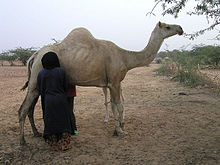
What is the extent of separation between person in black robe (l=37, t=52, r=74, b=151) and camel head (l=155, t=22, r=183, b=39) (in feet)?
7.93

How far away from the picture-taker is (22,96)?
9.78 m

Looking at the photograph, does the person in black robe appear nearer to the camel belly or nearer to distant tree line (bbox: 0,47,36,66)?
the camel belly

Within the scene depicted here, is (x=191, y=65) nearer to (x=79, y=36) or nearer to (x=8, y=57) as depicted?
(x=79, y=36)

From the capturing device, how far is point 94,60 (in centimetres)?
438

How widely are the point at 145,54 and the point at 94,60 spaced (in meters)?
1.29

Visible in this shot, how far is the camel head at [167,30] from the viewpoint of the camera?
4895 mm

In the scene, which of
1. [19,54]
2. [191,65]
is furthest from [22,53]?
[191,65]

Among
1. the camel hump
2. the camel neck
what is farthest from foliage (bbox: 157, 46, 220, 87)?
the camel hump

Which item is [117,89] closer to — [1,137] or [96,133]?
[96,133]

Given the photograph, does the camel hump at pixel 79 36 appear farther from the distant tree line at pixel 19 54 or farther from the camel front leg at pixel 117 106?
the distant tree line at pixel 19 54

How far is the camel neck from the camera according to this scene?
193 inches

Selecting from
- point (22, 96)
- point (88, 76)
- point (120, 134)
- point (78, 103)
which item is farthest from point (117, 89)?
point (22, 96)

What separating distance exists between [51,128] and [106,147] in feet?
3.76

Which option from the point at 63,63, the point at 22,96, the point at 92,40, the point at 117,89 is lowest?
the point at 22,96
